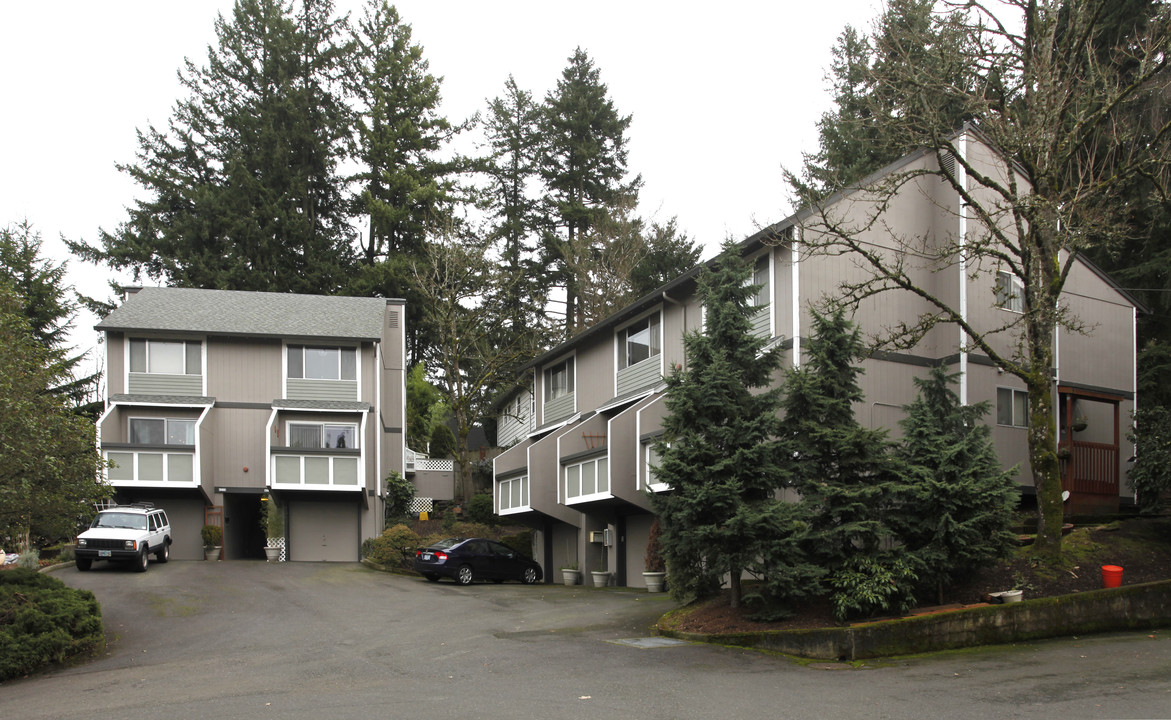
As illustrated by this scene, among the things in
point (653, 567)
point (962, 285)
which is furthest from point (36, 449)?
point (962, 285)

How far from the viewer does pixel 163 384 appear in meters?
32.5

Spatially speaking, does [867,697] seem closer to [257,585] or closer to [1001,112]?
[1001,112]

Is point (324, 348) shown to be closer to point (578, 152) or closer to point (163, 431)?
point (163, 431)

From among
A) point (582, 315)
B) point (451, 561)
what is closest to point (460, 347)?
point (582, 315)

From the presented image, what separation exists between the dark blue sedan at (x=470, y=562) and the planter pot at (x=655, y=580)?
5.26 meters

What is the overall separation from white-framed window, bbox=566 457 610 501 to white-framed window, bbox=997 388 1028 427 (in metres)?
9.51

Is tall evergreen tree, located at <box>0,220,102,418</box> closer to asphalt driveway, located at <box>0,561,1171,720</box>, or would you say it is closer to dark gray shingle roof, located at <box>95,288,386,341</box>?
dark gray shingle roof, located at <box>95,288,386,341</box>

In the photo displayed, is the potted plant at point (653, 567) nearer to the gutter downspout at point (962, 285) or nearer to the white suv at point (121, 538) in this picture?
the gutter downspout at point (962, 285)

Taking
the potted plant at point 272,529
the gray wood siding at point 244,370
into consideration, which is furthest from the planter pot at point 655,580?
the gray wood siding at point 244,370

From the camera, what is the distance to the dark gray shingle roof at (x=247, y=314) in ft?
107

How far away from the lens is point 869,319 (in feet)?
70.2

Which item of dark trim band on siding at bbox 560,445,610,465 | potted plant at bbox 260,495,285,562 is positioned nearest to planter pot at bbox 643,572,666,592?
dark trim band on siding at bbox 560,445,610,465

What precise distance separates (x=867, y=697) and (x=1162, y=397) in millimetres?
21359

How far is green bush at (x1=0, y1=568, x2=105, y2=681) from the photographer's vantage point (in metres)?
13.0
